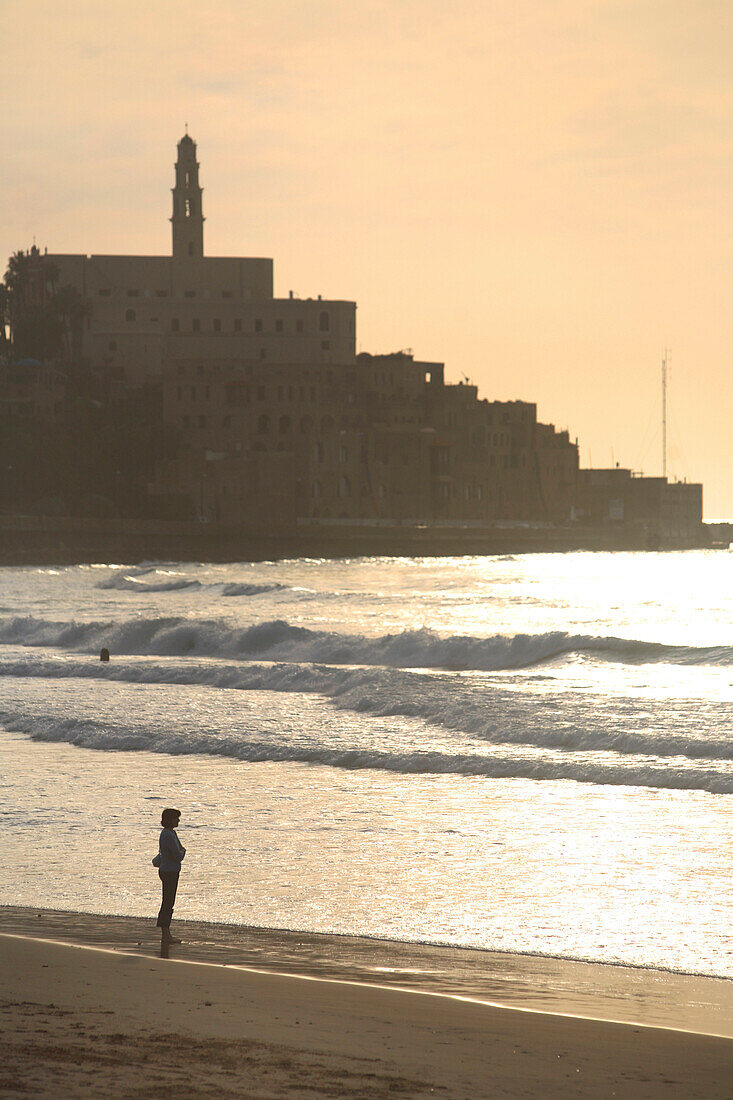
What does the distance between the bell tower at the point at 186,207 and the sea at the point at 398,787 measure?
11330cm

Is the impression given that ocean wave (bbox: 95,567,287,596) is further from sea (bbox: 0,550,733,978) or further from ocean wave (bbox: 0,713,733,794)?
ocean wave (bbox: 0,713,733,794)

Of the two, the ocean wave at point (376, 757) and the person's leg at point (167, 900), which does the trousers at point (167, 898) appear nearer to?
the person's leg at point (167, 900)

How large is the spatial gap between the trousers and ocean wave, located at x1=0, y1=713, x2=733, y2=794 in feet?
25.3

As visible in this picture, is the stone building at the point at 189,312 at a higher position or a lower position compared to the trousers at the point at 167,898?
higher

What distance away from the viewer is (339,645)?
37.3m

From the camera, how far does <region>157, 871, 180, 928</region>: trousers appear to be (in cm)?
948

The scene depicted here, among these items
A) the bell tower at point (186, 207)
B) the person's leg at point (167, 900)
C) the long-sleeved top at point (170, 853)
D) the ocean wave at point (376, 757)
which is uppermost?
the bell tower at point (186, 207)

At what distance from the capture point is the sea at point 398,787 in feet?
34.2

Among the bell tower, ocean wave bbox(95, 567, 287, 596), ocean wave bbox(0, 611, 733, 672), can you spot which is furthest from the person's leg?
the bell tower

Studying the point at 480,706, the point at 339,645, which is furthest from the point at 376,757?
the point at 339,645

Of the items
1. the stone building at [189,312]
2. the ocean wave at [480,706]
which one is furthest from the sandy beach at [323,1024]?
the stone building at [189,312]

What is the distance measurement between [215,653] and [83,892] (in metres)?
28.0

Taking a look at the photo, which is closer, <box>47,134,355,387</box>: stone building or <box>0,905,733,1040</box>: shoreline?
<box>0,905,733,1040</box>: shoreline

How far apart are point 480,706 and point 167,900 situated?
13.5m
